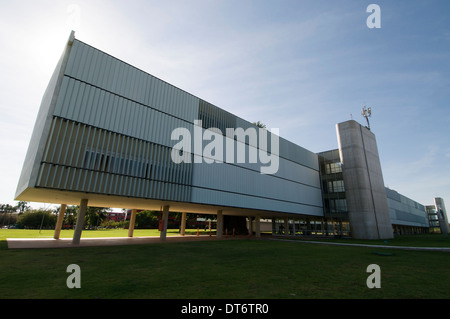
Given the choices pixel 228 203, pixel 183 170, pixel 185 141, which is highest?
pixel 185 141

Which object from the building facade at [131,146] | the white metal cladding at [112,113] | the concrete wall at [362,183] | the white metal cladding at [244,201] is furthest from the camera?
the concrete wall at [362,183]

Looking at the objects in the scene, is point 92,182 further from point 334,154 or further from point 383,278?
point 334,154

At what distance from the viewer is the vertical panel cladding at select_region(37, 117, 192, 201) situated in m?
15.5

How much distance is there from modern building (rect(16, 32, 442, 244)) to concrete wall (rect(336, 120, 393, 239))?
0.16 m

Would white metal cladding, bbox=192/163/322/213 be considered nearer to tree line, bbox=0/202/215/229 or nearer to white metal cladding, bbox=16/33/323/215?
white metal cladding, bbox=16/33/323/215

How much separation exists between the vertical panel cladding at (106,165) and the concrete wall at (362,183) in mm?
28121

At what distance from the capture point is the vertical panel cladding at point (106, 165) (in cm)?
1545

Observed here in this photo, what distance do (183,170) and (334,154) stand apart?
30.1 metres

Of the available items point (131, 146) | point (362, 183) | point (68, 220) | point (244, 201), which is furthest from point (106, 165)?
point (68, 220)

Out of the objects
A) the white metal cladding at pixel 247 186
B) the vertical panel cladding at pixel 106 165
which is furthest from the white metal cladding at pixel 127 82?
the white metal cladding at pixel 247 186

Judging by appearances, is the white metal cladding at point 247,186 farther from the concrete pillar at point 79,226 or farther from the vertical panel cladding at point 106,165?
the concrete pillar at point 79,226

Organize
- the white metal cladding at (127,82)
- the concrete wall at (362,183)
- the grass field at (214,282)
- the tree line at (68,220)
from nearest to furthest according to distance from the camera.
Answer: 1. the grass field at (214,282)
2. the white metal cladding at (127,82)
3. the concrete wall at (362,183)
4. the tree line at (68,220)

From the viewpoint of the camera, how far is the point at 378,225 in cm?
3466
